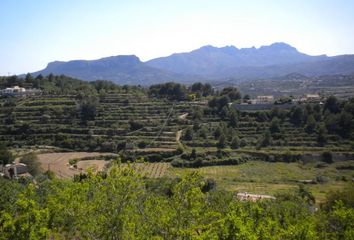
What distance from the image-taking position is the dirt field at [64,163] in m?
51.5

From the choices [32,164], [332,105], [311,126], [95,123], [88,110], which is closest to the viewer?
[32,164]

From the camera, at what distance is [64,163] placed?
2191 inches

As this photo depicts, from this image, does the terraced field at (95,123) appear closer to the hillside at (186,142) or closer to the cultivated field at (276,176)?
the hillside at (186,142)

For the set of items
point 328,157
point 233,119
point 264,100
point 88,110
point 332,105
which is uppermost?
point 88,110

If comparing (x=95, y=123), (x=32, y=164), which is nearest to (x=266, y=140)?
(x=95, y=123)

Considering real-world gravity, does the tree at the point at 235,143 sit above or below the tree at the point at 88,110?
below

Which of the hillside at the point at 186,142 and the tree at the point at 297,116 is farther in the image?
the tree at the point at 297,116

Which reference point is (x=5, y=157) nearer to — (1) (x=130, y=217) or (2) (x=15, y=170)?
(2) (x=15, y=170)

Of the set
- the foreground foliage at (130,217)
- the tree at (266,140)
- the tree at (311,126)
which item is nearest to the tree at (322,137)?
the tree at (311,126)

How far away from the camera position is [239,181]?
50000 millimetres

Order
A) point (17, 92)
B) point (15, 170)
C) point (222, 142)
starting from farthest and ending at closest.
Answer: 1. point (17, 92)
2. point (222, 142)
3. point (15, 170)

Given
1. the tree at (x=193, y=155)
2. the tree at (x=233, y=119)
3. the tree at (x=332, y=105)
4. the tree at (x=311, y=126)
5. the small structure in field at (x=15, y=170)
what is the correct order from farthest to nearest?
the tree at (x=332, y=105), the tree at (x=233, y=119), the tree at (x=311, y=126), the tree at (x=193, y=155), the small structure in field at (x=15, y=170)

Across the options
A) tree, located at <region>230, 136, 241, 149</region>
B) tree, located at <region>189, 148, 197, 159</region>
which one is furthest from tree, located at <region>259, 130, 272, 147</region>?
tree, located at <region>189, 148, 197, 159</region>

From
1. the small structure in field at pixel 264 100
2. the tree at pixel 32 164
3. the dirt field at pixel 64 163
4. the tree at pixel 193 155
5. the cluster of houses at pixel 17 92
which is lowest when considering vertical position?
the tree at pixel 193 155
